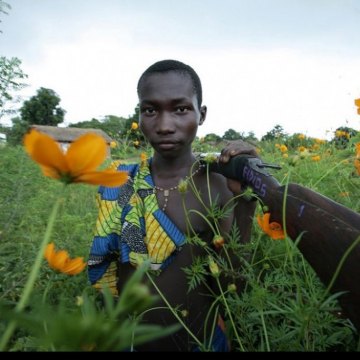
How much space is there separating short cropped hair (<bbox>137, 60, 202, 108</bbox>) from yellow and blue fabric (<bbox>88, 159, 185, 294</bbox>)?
0.30 meters

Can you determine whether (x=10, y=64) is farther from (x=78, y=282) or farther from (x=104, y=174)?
(x=104, y=174)

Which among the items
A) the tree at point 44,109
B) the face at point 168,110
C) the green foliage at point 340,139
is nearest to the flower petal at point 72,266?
the face at point 168,110

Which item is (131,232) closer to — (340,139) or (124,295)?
(124,295)

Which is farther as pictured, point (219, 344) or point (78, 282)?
point (78, 282)

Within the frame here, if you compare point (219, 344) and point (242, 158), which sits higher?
point (242, 158)

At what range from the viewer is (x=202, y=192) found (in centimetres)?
112

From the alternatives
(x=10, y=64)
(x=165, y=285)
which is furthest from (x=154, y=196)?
(x=10, y=64)

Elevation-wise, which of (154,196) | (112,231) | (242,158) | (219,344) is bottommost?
(219,344)

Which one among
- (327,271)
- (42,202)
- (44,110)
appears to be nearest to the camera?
(327,271)

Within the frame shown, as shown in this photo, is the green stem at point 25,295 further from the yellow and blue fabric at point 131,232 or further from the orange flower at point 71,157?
the yellow and blue fabric at point 131,232

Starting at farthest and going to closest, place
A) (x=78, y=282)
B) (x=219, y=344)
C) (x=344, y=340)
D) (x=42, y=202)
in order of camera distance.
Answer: (x=42, y=202) → (x=78, y=282) → (x=219, y=344) → (x=344, y=340)

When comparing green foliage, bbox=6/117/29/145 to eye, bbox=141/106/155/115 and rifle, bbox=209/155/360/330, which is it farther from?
rifle, bbox=209/155/360/330

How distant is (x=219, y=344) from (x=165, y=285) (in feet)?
0.76

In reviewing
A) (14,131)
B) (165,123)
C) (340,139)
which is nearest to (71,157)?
(165,123)
